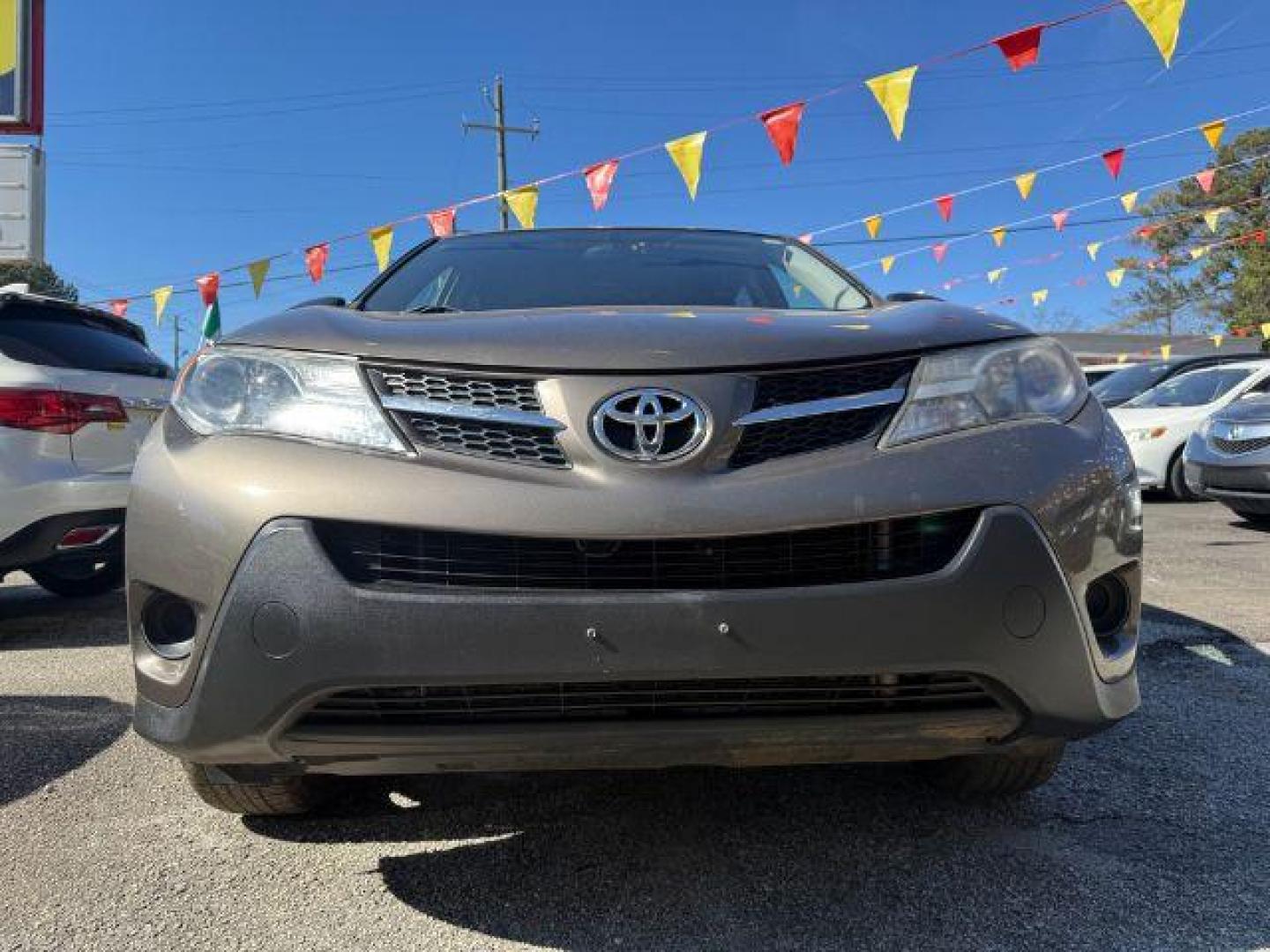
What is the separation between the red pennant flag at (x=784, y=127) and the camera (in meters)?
9.75

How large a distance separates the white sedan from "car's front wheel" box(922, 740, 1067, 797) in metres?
8.44

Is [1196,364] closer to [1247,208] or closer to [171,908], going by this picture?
[171,908]

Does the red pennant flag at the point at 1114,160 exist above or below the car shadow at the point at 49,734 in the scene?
above

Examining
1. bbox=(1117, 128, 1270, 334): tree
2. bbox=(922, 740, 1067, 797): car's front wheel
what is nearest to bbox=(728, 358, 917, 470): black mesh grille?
bbox=(922, 740, 1067, 797): car's front wheel

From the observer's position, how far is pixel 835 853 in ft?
6.94

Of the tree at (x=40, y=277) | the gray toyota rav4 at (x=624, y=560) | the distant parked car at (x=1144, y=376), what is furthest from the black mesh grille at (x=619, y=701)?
the tree at (x=40, y=277)

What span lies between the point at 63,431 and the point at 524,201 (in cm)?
852

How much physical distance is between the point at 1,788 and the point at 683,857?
186 cm

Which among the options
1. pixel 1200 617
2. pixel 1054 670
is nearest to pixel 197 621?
pixel 1054 670

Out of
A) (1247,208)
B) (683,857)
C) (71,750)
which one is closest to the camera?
(683,857)

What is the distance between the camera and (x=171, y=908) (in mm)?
Answer: 1929

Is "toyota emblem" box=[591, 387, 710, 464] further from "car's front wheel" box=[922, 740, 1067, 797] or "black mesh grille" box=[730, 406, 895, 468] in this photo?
"car's front wheel" box=[922, 740, 1067, 797]

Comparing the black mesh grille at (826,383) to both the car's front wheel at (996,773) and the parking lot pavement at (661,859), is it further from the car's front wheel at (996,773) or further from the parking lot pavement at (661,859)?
the parking lot pavement at (661,859)

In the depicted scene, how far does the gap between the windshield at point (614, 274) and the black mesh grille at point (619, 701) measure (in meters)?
1.09
